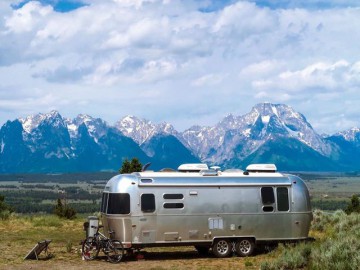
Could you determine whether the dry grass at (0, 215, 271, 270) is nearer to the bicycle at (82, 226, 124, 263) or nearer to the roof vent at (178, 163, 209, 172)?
the bicycle at (82, 226, 124, 263)

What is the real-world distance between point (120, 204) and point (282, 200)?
20.9 feet

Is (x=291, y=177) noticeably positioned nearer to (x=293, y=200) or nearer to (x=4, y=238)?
(x=293, y=200)

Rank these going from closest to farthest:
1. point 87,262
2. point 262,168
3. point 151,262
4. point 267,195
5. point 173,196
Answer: point 151,262, point 87,262, point 173,196, point 267,195, point 262,168

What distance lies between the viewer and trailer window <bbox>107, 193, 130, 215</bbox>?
21.1 m

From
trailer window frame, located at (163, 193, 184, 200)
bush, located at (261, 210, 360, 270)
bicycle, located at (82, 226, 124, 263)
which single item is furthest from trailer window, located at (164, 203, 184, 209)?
bush, located at (261, 210, 360, 270)

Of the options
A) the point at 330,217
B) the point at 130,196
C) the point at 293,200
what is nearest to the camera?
the point at 130,196

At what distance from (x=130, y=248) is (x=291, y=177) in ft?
22.9

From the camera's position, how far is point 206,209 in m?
21.8

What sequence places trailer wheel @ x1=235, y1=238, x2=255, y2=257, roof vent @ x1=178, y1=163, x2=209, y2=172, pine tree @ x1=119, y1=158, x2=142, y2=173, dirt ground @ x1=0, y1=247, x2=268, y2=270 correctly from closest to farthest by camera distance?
dirt ground @ x1=0, y1=247, x2=268, y2=270, trailer wheel @ x1=235, y1=238, x2=255, y2=257, roof vent @ x1=178, y1=163, x2=209, y2=172, pine tree @ x1=119, y1=158, x2=142, y2=173

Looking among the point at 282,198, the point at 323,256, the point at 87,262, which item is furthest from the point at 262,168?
the point at 87,262

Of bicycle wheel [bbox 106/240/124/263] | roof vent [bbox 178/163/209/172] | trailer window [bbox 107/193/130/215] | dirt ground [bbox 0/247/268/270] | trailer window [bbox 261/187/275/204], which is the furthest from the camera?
roof vent [bbox 178/163/209/172]

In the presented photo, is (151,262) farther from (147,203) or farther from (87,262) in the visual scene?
(87,262)

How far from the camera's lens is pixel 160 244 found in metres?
21.3

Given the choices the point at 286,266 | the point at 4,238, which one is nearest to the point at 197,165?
the point at 286,266
